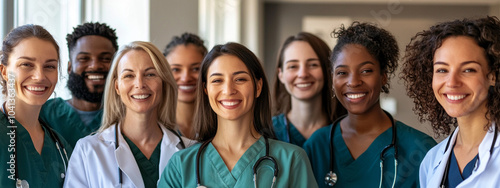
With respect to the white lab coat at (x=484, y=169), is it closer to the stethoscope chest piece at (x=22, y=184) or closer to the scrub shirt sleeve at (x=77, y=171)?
the scrub shirt sleeve at (x=77, y=171)

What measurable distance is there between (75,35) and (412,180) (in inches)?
69.6

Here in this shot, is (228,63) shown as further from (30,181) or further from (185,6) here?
(185,6)

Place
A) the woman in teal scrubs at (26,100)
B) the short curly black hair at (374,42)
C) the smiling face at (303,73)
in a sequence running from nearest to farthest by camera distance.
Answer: the woman in teal scrubs at (26,100) < the short curly black hair at (374,42) < the smiling face at (303,73)

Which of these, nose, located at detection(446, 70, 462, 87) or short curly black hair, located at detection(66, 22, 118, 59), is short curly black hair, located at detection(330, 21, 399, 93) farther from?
short curly black hair, located at detection(66, 22, 118, 59)

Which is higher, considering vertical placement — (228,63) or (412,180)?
(228,63)

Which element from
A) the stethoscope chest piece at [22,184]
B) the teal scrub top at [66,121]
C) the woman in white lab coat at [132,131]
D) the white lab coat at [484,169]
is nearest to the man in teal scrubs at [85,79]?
the teal scrub top at [66,121]

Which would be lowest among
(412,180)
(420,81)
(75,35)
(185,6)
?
(412,180)

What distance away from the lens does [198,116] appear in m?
2.34

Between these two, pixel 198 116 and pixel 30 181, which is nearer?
pixel 30 181

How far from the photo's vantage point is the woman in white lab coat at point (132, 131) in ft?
7.45

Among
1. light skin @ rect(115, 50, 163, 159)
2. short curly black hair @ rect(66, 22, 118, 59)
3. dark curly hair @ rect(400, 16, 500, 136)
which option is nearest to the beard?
short curly black hair @ rect(66, 22, 118, 59)

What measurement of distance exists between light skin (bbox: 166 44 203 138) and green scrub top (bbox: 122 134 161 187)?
807 mm

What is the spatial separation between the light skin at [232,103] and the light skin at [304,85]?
86 centimetres

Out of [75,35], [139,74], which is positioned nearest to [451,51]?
[139,74]
